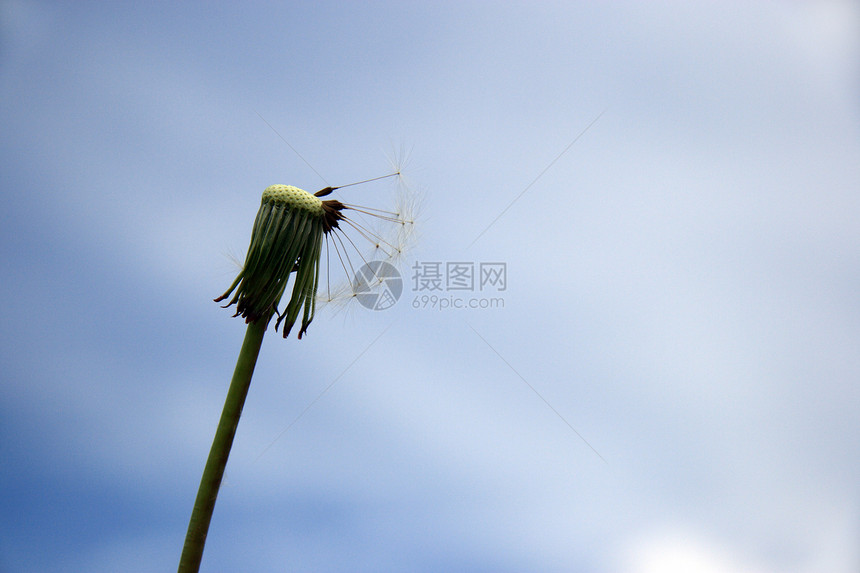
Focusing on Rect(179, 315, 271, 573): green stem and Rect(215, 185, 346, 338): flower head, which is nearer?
Rect(179, 315, 271, 573): green stem

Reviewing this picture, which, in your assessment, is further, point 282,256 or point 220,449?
point 282,256

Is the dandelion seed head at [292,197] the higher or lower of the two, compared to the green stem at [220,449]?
higher

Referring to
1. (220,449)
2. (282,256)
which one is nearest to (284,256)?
(282,256)

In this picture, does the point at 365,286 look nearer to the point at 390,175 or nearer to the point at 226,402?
the point at 390,175

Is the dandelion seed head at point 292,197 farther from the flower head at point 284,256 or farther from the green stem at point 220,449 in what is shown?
the green stem at point 220,449

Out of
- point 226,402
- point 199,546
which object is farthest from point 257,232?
point 199,546

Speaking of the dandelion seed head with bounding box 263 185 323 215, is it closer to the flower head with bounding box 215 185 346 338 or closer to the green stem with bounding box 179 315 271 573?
the flower head with bounding box 215 185 346 338

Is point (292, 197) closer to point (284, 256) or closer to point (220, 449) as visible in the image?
point (284, 256)
